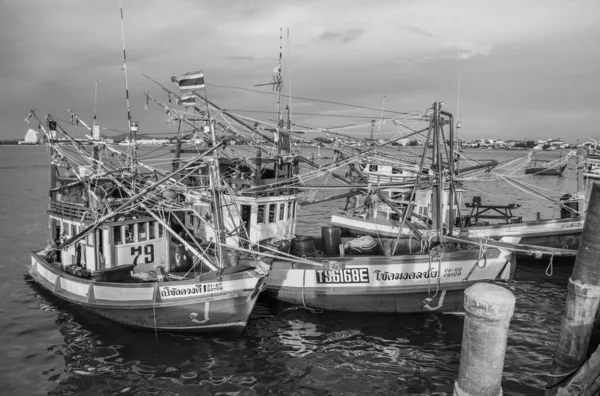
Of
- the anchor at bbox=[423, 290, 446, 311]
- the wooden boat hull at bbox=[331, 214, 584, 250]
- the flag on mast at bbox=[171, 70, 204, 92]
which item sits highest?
the flag on mast at bbox=[171, 70, 204, 92]

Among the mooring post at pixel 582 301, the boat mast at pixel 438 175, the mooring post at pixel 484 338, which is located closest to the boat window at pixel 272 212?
the boat mast at pixel 438 175

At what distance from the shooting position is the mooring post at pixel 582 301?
7.62 meters

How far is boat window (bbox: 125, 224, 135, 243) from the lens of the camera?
16812 millimetres

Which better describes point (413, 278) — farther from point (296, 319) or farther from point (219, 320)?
point (219, 320)

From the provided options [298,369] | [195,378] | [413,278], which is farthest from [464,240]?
[195,378]

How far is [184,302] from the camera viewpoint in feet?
46.9

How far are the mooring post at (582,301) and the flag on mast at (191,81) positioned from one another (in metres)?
12.1

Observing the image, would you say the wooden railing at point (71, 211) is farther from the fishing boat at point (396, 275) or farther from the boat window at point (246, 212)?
the fishing boat at point (396, 275)

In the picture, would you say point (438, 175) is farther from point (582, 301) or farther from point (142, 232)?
point (142, 232)

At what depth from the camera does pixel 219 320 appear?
47.6 feet

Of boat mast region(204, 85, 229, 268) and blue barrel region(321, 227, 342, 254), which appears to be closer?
boat mast region(204, 85, 229, 268)

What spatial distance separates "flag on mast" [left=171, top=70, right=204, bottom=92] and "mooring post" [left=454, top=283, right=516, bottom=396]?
11892 millimetres

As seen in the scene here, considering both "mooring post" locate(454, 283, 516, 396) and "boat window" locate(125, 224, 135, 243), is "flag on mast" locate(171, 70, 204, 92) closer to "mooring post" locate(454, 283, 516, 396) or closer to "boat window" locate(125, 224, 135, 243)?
"boat window" locate(125, 224, 135, 243)

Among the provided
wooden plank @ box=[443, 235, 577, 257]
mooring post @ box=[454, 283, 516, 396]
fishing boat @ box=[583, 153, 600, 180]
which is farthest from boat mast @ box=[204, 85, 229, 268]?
fishing boat @ box=[583, 153, 600, 180]
